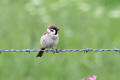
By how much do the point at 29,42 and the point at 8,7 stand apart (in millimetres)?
1887

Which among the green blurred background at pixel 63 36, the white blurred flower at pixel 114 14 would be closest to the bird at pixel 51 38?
the green blurred background at pixel 63 36

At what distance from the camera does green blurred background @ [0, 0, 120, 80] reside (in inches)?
346

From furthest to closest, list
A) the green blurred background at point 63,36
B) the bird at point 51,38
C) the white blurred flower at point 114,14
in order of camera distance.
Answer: the white blurred flower at point 114,14, the green blurred background at point 63,36, the bird at point 51,38

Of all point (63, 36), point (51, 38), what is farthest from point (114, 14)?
point (51, 38)

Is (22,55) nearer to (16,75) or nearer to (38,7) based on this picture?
(16,75)

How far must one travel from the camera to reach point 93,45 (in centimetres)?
950

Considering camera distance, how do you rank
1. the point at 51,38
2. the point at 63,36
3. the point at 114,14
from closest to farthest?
the point at 51,38 → the point at 63,36 → the point at 114,14

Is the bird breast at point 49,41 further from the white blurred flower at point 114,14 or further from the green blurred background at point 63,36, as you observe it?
the white blurred flower at point 114,14

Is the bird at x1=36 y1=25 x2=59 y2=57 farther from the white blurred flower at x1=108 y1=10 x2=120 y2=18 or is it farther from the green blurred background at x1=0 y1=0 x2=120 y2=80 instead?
the white blurred flower at x1=108 y1=10 x2=120 y2=18

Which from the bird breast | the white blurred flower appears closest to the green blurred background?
the white blurred flower

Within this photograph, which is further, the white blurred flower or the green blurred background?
the white blurred flower

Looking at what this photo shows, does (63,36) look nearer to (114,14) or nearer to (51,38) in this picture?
(114,14)

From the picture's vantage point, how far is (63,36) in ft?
31.8

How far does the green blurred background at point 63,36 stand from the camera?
878cm
